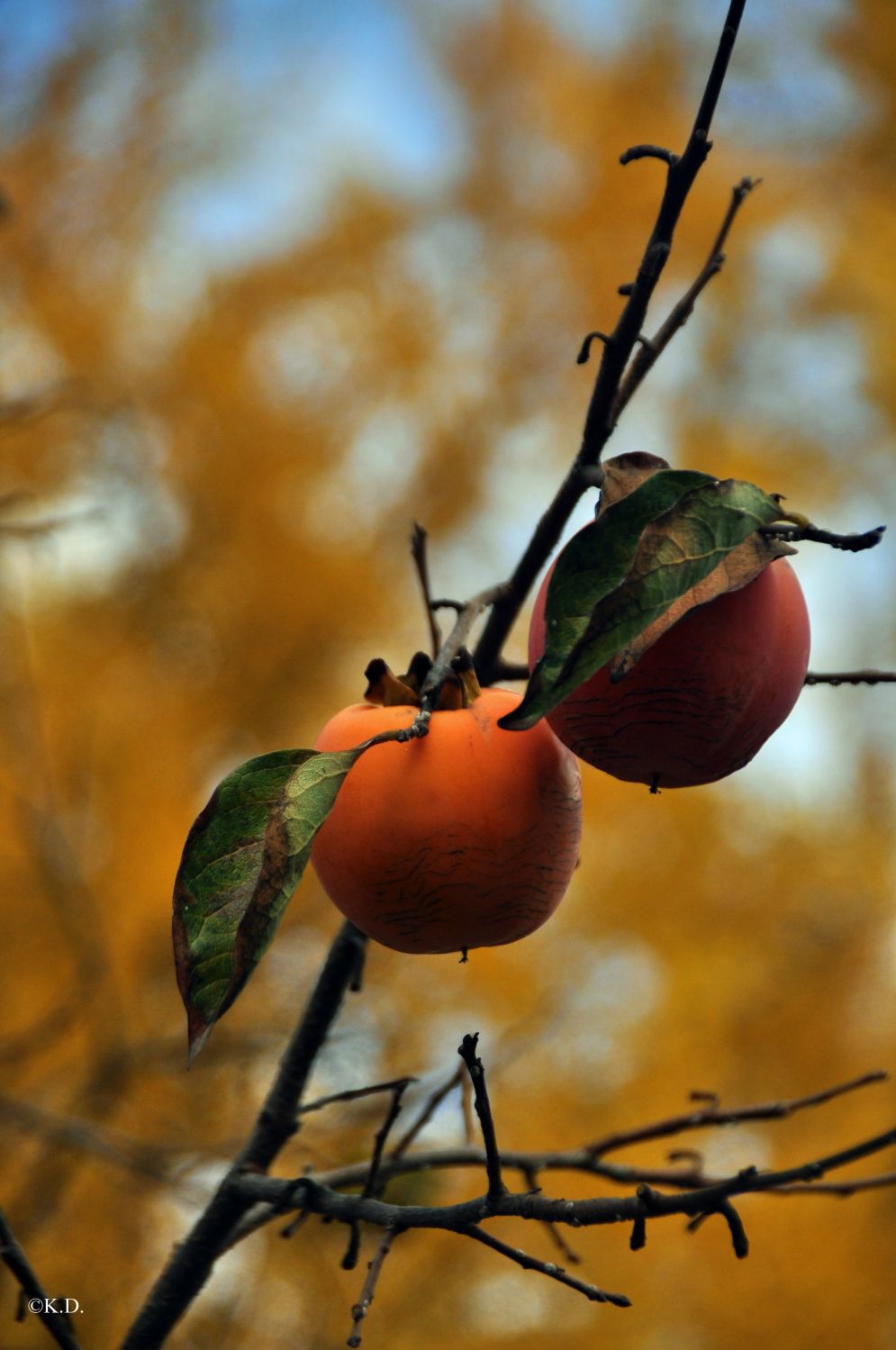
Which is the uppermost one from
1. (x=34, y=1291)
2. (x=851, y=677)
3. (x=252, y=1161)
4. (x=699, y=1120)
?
(x=851, y=677)

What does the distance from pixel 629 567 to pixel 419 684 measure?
189 millimetres

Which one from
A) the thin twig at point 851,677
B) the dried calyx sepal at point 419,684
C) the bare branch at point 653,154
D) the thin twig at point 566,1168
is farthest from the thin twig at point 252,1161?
the bare branch at point 653,154

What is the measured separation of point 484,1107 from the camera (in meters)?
0.45

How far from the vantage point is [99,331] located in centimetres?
345

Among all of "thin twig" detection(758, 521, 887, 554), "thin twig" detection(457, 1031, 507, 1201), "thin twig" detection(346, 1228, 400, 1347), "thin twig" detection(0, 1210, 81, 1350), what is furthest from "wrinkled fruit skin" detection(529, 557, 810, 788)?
"thin twig" detection(0, 1210, 81, 1350)

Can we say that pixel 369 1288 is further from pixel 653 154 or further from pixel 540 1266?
pixel 653 154

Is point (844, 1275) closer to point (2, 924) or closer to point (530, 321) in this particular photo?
point (2, 924)

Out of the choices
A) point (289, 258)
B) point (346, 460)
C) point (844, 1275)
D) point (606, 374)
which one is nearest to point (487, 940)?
point (606, 374)

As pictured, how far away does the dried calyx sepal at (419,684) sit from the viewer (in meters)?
0.55

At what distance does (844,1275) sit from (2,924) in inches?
80.0

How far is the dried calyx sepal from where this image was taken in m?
0.55

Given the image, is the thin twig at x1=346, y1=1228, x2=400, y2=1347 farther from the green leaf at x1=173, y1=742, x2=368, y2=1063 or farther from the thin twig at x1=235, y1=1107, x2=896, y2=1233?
the green leaf at x1=173, y1=742, x2=368, y2=1063

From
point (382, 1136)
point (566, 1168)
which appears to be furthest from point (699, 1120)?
point (382, 1136)

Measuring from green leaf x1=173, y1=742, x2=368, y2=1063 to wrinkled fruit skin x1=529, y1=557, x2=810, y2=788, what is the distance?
0.33ft
